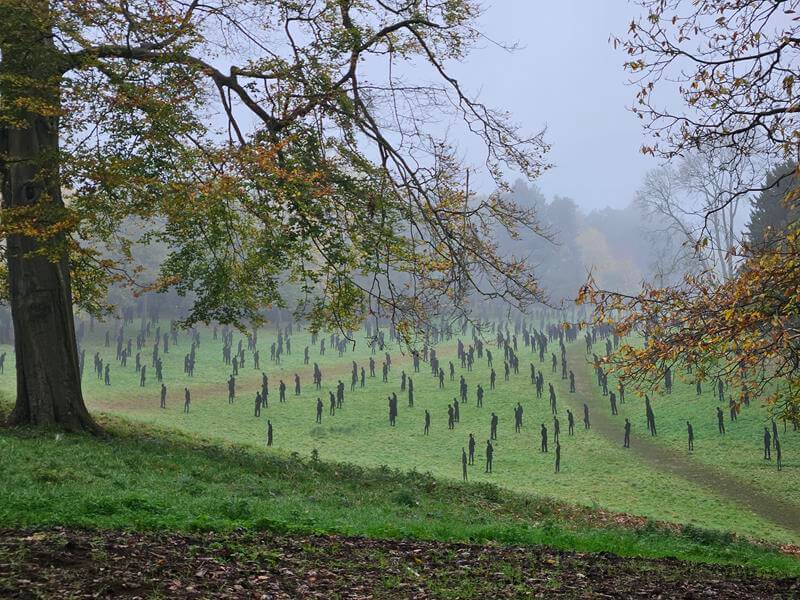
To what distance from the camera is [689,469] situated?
2612 cm

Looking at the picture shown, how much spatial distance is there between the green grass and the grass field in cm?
533

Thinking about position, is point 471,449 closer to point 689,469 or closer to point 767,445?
point 689,469

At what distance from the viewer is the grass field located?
74.5 feet

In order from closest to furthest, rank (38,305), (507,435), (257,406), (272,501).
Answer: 1. (272,501)
2. (38,305)
3. (507,435)
4. (257,406)

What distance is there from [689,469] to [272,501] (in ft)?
64.7

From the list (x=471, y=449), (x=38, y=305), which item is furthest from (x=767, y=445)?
(x=38, y=305)

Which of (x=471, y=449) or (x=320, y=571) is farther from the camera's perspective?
(x=471, y=449)

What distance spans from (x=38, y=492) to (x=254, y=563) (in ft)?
12.5

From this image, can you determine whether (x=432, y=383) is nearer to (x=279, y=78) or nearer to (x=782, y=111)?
(x=279, y=78)

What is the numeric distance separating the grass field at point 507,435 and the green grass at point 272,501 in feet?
17.5

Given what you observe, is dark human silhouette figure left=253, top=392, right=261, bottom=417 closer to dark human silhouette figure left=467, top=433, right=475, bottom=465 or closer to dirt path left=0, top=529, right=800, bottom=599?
dark human silhouette figure left=467, top=433, right=475, bottom=465

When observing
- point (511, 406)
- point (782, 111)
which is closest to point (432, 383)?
point (511, 406)

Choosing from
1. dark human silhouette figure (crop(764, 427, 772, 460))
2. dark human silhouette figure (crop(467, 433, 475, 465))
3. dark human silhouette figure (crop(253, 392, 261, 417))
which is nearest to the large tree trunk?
dark human silhouette figure (crop(467, 433, 475, 465))

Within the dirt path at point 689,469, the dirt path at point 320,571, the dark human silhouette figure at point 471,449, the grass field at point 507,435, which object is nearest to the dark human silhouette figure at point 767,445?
the grass field at point 507,435
